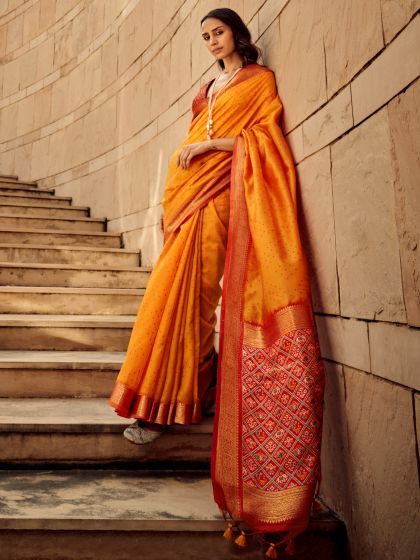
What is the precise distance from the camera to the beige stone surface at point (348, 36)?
3.66 feet

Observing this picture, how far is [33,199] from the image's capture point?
444 cm

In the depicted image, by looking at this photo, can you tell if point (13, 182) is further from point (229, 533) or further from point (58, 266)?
point (229, 533)

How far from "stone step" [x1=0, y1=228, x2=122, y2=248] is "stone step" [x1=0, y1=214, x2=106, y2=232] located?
0.22 metres

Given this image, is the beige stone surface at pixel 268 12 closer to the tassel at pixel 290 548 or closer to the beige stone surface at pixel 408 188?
the beige stone surface at pixel 408 188

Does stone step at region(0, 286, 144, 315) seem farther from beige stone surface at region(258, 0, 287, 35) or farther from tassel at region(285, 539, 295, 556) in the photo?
tassel at region(285, 539, 295, 556)

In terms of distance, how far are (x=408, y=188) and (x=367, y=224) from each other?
0.56 ft

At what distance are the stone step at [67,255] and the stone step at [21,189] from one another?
1.70 metres

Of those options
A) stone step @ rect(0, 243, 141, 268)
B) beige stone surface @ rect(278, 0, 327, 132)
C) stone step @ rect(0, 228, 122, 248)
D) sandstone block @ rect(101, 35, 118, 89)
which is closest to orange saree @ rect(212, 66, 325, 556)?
A: beige stone surface @ rect(278, 0, 327, 132)

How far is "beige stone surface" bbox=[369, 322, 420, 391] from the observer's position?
3.13 ft

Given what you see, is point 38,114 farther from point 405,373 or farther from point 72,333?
point 405,373

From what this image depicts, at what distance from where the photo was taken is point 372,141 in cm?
111

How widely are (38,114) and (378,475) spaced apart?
18.7ft

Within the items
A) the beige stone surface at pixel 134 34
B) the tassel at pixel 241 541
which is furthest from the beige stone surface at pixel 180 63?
the tassel at pixel 241 541

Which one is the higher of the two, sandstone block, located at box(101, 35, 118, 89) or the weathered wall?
sandstone block, located at box(101, 35, 118, 89)
